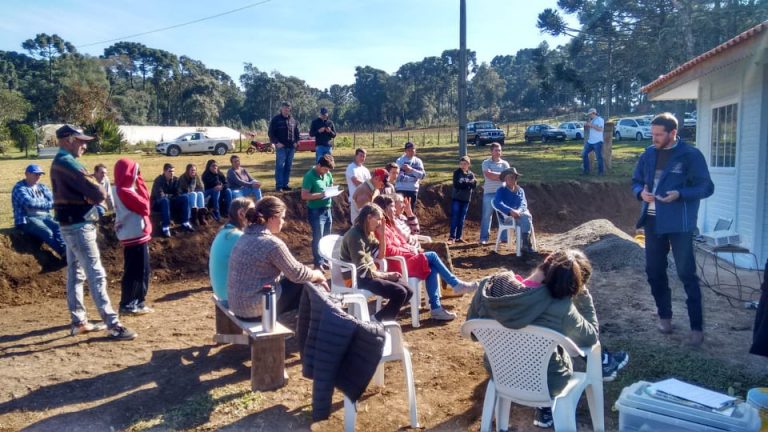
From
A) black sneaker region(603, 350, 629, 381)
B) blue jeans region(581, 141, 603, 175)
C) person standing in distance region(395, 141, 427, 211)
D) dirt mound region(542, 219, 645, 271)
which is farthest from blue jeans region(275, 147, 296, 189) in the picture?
blue jeans region(581, 141, 603, 175)

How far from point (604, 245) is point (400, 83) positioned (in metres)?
57.2

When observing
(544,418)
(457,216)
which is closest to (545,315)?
(544,418)

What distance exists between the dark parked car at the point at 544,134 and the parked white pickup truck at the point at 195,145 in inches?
627

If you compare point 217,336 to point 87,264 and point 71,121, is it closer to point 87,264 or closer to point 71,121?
point 87,264

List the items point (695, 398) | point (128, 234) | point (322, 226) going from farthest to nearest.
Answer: point (322, 226) → point (128, 234) → point (695, 398)

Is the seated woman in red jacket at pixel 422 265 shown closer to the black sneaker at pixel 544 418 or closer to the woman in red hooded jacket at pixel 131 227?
the black sneaker at pixel 544 418

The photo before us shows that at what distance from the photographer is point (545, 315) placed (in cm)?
319

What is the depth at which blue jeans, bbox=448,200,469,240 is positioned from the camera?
10.2 metres

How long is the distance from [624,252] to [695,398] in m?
5.59

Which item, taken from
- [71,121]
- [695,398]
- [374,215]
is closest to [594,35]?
[374,215]

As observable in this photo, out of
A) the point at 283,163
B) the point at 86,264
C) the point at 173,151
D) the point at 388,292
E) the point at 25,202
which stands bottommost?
the point at 388,292

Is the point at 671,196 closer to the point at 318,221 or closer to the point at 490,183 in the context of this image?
the point at 318,221

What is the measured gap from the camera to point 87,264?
5332 millimetres

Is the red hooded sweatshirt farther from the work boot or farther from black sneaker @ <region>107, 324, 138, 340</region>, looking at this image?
the work boot
